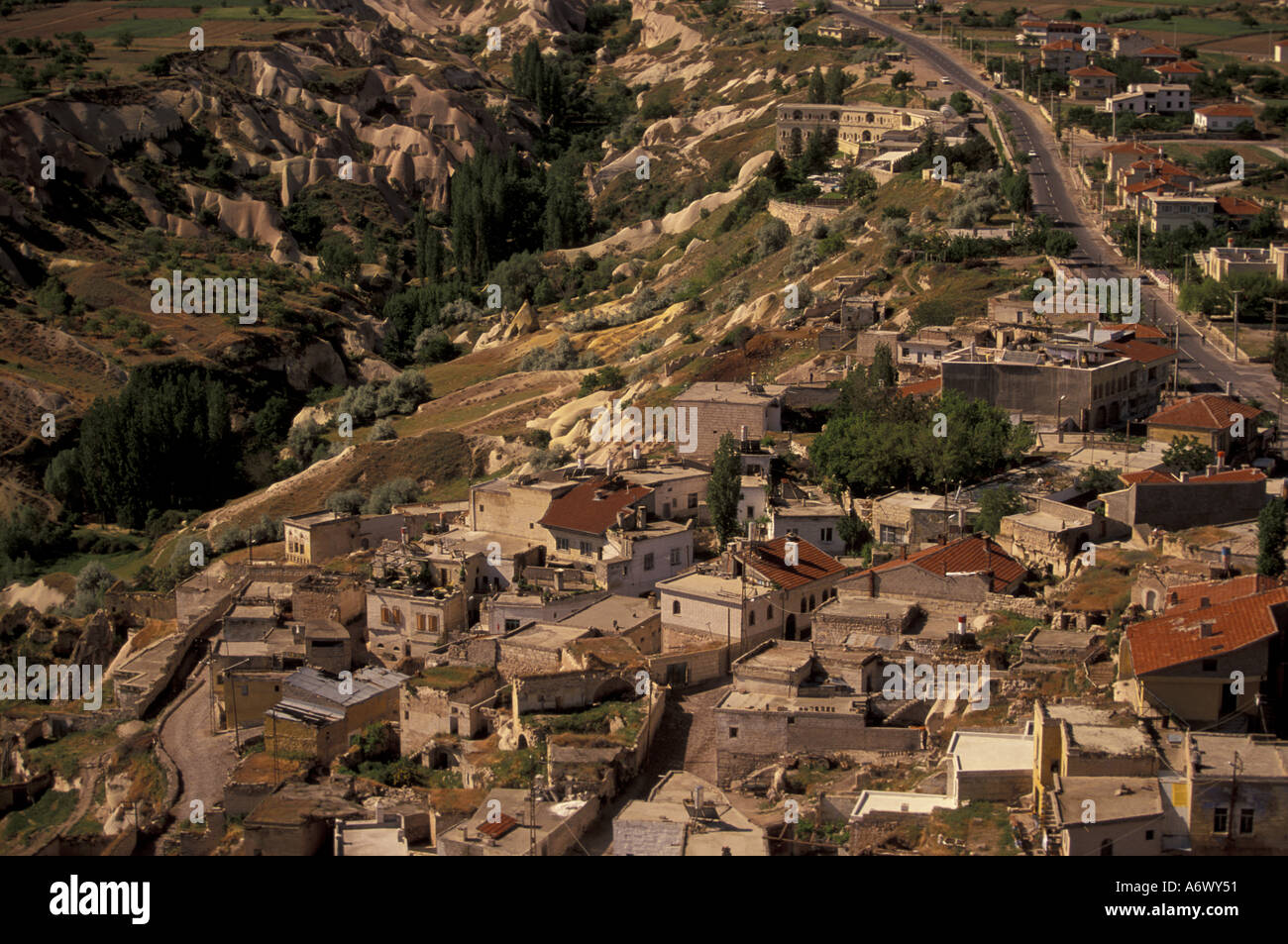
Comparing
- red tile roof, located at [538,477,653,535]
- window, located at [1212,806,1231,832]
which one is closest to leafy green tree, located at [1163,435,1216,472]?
red tile roof, located at [538,477,653,535]

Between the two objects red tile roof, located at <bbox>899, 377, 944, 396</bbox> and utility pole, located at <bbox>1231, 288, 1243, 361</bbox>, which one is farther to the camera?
utility pole, located at <bbox>1231, 288, 1243, 361</bbox>

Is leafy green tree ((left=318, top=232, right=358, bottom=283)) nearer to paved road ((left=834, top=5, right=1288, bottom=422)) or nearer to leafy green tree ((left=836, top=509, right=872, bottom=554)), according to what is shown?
paved road ((left=834, top=5, right=1288, bottom=422))

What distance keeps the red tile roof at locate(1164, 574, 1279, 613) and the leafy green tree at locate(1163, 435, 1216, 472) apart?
928 cm

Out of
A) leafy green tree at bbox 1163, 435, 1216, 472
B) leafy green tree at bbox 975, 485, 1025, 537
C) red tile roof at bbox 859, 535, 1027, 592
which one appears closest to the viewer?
red tile roof at bbox 859, 535, 1027, 592

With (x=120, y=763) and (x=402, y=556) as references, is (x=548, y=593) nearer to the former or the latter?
(x=402, y=556)

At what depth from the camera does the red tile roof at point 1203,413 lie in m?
38.7

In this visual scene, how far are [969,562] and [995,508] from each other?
124 inches

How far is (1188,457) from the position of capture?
3625cm

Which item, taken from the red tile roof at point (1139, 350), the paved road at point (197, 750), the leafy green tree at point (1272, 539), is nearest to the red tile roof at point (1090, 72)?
the red tile roof at point (1139, 350)

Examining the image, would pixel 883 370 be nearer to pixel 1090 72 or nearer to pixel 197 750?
pixel 197 750

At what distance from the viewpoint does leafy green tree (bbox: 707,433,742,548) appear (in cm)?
3584

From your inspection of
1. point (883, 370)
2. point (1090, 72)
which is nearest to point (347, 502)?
point (883, 370)

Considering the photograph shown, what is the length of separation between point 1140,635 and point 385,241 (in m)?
74.9

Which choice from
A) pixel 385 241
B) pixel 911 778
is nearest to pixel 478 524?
pixel 911 778
